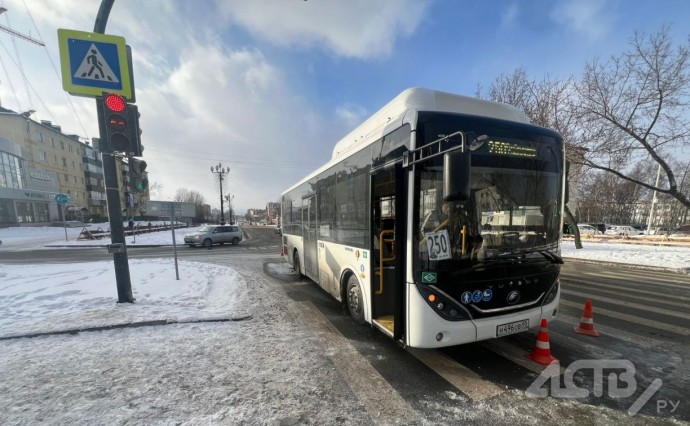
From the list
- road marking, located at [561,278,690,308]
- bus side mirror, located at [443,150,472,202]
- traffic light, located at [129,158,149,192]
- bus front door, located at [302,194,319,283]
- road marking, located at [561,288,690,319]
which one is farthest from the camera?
bus front door, located at [302,194,319,283]

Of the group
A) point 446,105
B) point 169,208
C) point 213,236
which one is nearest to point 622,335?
point 446,105

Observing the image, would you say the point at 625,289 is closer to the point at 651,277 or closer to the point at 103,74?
the point at 651,277

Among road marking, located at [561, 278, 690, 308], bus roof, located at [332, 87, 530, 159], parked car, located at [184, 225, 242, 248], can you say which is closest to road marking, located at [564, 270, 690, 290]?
road marking, located at [561, 278, 690, 308]

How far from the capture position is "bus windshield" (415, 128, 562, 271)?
3271mm

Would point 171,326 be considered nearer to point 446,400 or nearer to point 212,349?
point 212,349

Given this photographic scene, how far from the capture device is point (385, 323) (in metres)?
4.07

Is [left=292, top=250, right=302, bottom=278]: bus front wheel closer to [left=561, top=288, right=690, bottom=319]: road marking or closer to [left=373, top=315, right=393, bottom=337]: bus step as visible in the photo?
[left=373, top=315, right=393, bottom=337]: bus step

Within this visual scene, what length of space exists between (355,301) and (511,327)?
2.45m

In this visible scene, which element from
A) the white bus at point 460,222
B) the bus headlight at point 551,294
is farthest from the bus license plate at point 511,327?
the bus headlight at point 551,294

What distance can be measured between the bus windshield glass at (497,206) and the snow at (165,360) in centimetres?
203

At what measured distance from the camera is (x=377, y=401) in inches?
117

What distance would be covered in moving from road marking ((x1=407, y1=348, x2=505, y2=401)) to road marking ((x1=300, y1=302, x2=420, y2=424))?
0.74 metres

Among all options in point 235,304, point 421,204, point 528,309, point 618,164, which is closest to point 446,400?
point 528,309

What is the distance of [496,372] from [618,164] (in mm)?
16421
